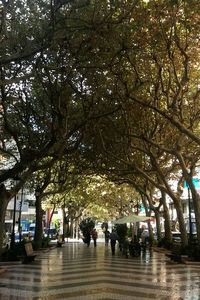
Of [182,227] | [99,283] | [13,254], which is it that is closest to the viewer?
[99,283]

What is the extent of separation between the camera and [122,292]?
11641 mm

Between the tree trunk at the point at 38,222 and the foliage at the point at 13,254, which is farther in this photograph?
the tree trunk at the point at 38,222

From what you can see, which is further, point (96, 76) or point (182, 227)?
point (182, 227)

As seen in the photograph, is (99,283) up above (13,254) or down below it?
below

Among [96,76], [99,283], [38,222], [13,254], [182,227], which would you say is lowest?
[99,283]

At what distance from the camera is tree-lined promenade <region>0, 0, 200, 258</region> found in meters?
12.5

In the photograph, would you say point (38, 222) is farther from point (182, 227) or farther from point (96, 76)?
point (96, 76)

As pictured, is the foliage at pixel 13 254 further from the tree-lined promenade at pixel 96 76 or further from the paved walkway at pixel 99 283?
the tree-lined promenade at pixel 96 76

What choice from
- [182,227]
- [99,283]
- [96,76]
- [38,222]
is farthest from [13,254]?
[38,222]

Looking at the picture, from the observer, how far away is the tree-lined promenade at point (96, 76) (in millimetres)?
12531

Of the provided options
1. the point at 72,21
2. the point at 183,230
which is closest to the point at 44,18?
the point at 72,21

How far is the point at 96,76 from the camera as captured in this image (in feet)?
56.6

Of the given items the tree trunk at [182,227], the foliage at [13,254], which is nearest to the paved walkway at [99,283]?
the foliage at [13,254]

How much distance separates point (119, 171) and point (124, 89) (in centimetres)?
942
